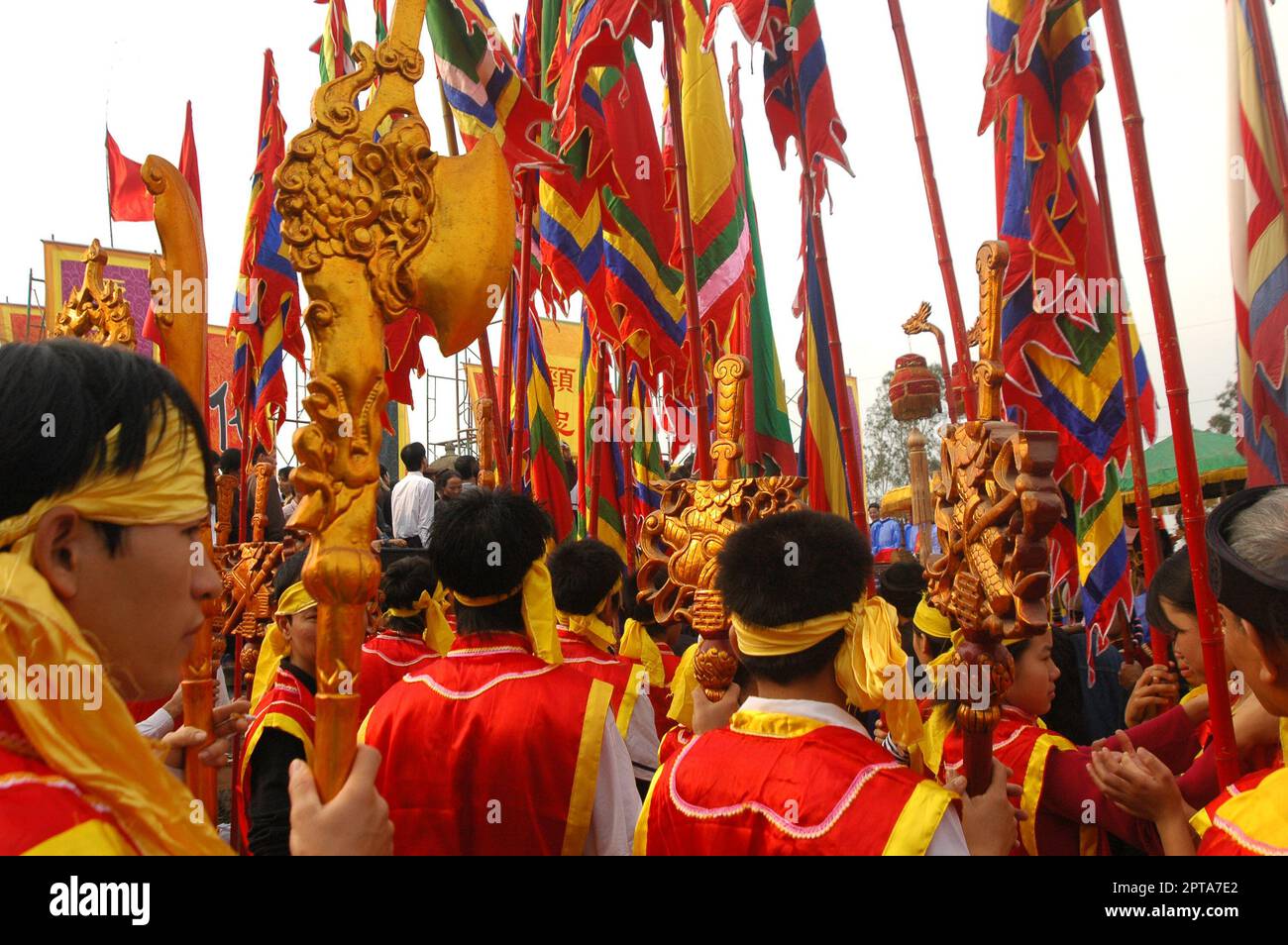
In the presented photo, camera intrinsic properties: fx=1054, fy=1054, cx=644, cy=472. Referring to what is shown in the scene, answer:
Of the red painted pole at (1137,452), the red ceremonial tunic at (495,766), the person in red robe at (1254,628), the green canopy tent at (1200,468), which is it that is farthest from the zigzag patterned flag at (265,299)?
the green canopy tent at (1200,468)

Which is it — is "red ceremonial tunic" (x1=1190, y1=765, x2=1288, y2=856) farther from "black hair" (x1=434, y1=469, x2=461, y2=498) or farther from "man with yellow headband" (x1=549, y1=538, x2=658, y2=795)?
"black hair" (x1=434, y1=469, x2=461, y2=498)

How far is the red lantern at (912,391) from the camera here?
1216 cm

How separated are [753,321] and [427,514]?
342cm

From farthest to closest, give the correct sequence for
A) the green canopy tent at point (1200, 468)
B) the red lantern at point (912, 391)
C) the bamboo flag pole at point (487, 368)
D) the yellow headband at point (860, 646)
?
the red lantern at point (912, 391) < the green canopy tent at point (1200, 468) < the bamboo flag pole at point (487, 368) < the yellow headband at point (860, 646)

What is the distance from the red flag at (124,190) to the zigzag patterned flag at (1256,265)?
25.6 feet

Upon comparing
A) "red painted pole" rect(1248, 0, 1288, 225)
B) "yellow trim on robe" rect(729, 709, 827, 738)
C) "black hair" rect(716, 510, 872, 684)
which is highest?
"red painted pole" rect(1248, 0, 1288, 225)

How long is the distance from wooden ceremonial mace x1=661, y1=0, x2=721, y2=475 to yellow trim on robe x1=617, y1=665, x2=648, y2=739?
94 cm

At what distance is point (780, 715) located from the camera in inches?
93.0

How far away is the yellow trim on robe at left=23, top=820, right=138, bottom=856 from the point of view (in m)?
→ 1.21

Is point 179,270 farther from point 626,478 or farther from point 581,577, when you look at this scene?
point 626,478

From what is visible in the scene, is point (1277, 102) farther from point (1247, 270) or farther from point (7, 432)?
point (7, 432)

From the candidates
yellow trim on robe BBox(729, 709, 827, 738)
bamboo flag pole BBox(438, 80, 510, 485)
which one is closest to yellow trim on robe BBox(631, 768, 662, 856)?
yellow trim on robe BBox(729, 709, 827, 738)

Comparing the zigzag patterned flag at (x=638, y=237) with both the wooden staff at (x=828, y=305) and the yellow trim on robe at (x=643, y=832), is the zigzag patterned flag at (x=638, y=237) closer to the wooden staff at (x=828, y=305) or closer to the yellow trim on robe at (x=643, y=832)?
the wooden staff at (x=828, y=305)
